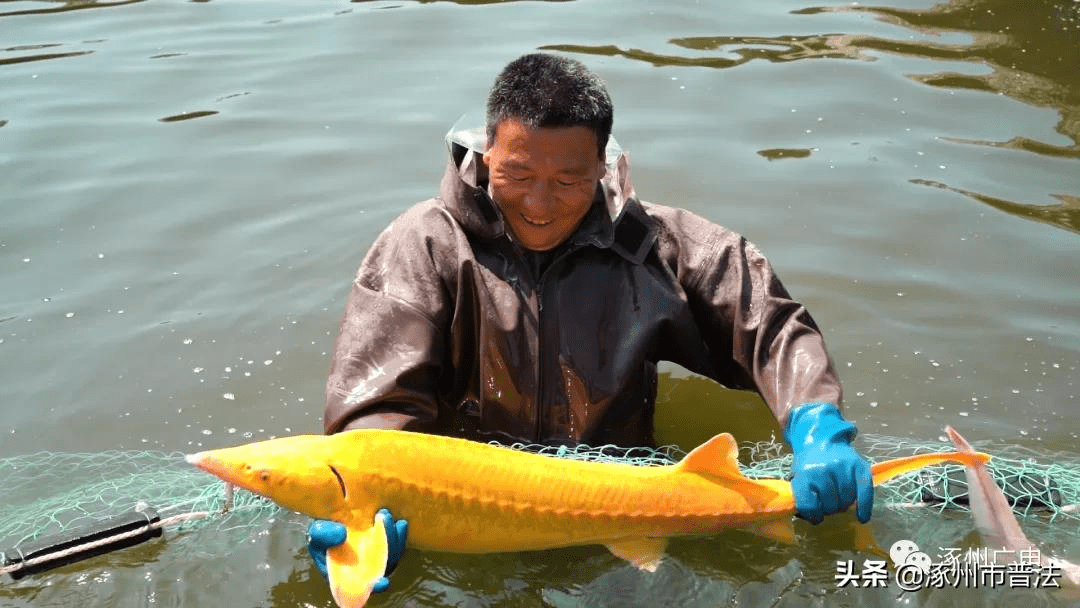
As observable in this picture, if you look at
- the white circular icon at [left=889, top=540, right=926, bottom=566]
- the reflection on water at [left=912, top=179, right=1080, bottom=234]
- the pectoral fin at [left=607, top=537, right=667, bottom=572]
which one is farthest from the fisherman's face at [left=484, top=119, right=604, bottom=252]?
the reflection on water at [left=912, top=179, right=1080, bottom=234]

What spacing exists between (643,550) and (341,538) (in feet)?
3.09

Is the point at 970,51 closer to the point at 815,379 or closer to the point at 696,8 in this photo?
the point at 696,8

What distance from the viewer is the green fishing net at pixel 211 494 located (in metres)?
4.20

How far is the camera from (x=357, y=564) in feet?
11.2

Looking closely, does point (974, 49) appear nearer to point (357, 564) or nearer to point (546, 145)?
point (546, 145)

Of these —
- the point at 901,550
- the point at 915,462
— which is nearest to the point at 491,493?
the point at 915,462

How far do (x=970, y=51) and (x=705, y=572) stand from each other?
6.21 meters

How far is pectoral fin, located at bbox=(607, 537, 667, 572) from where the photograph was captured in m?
3.85

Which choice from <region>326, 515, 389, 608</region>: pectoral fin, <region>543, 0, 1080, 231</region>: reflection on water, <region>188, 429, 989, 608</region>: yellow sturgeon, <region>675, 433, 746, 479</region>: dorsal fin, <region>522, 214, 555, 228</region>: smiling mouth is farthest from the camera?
<region>543, 0, 1080, 231</region>: reflection on water

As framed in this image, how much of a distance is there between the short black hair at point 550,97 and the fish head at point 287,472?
1224 mm

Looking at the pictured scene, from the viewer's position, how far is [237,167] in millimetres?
7672

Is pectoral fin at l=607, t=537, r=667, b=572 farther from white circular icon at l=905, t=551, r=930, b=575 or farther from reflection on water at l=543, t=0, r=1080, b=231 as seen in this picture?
reflection on water at l=543, t=0, r=1080, b=231

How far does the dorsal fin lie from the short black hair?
3.42 feet

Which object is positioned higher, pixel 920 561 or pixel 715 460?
pixel 715 460
